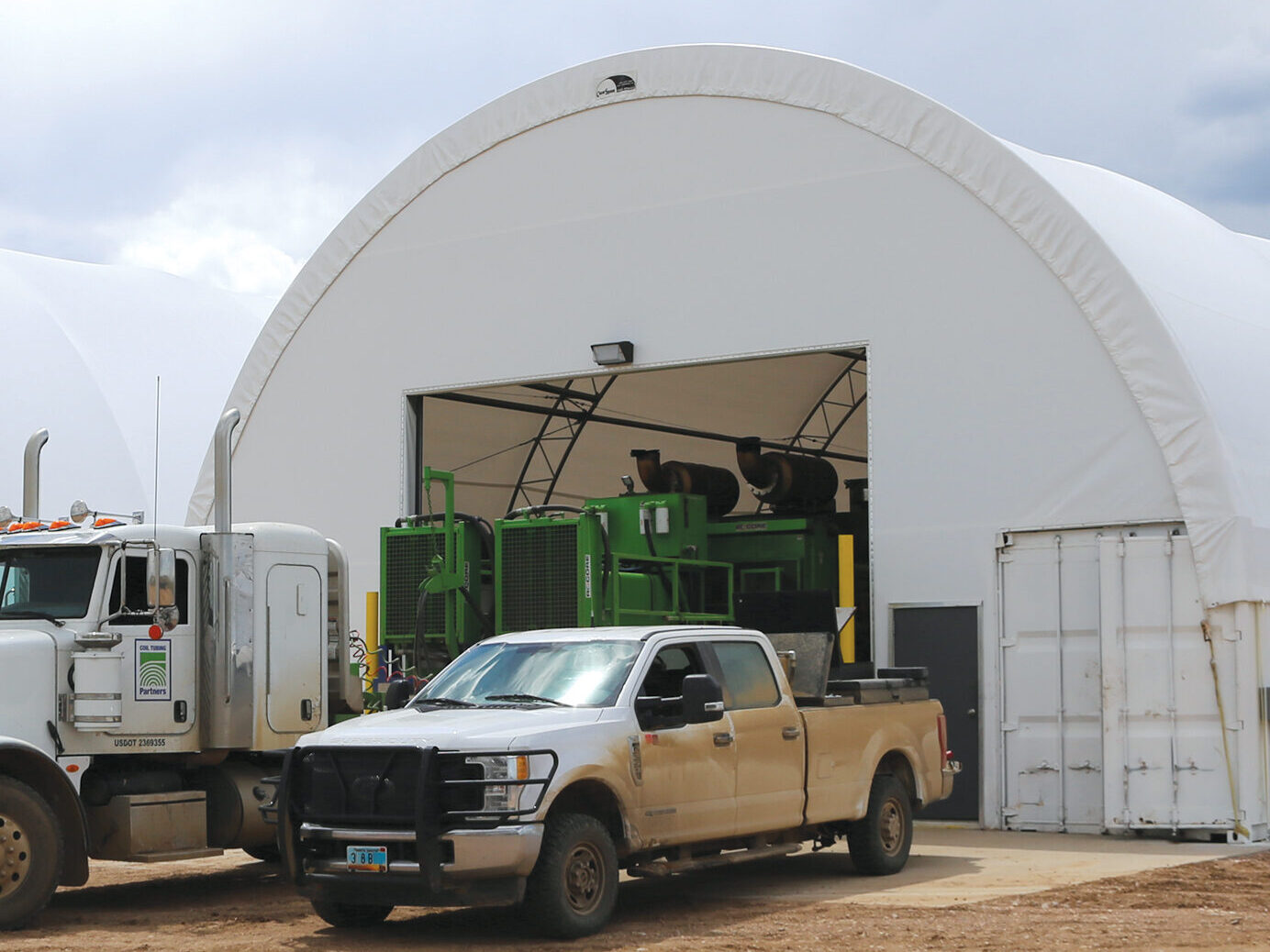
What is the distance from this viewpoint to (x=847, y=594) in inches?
682

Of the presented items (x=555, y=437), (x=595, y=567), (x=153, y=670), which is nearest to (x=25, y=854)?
(x=153, y=670)

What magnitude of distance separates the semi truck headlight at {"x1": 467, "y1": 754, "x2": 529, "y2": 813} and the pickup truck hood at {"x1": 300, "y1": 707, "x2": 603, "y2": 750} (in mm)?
73

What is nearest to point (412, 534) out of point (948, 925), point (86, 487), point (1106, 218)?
point (1106, 218)

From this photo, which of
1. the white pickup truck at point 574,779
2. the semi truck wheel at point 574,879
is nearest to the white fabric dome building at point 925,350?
the white pickup truck at point 574,779

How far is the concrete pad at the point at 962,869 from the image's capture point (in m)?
11.4

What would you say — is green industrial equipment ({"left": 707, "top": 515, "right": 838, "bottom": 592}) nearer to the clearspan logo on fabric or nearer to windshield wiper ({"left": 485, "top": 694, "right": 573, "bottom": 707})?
the clearspan logo on fabric

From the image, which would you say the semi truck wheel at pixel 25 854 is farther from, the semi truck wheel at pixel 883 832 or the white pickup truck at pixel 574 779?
the semi truck wheel at pixel 883 832

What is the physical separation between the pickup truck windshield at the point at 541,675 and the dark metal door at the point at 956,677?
19.9 feet

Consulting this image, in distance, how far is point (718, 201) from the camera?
1802cm

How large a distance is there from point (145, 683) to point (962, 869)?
640cm

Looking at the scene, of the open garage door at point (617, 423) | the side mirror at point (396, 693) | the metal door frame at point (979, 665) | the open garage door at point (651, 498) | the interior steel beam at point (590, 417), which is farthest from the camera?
the open garage door at point (617, 423)

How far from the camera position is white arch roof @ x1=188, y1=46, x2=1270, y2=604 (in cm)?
1485

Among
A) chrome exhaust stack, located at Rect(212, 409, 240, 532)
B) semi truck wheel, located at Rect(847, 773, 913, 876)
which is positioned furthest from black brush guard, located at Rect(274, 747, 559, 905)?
semi truck wheel, located at Rect(847, 773, 913, 876)

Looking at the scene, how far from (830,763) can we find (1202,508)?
5.02m
